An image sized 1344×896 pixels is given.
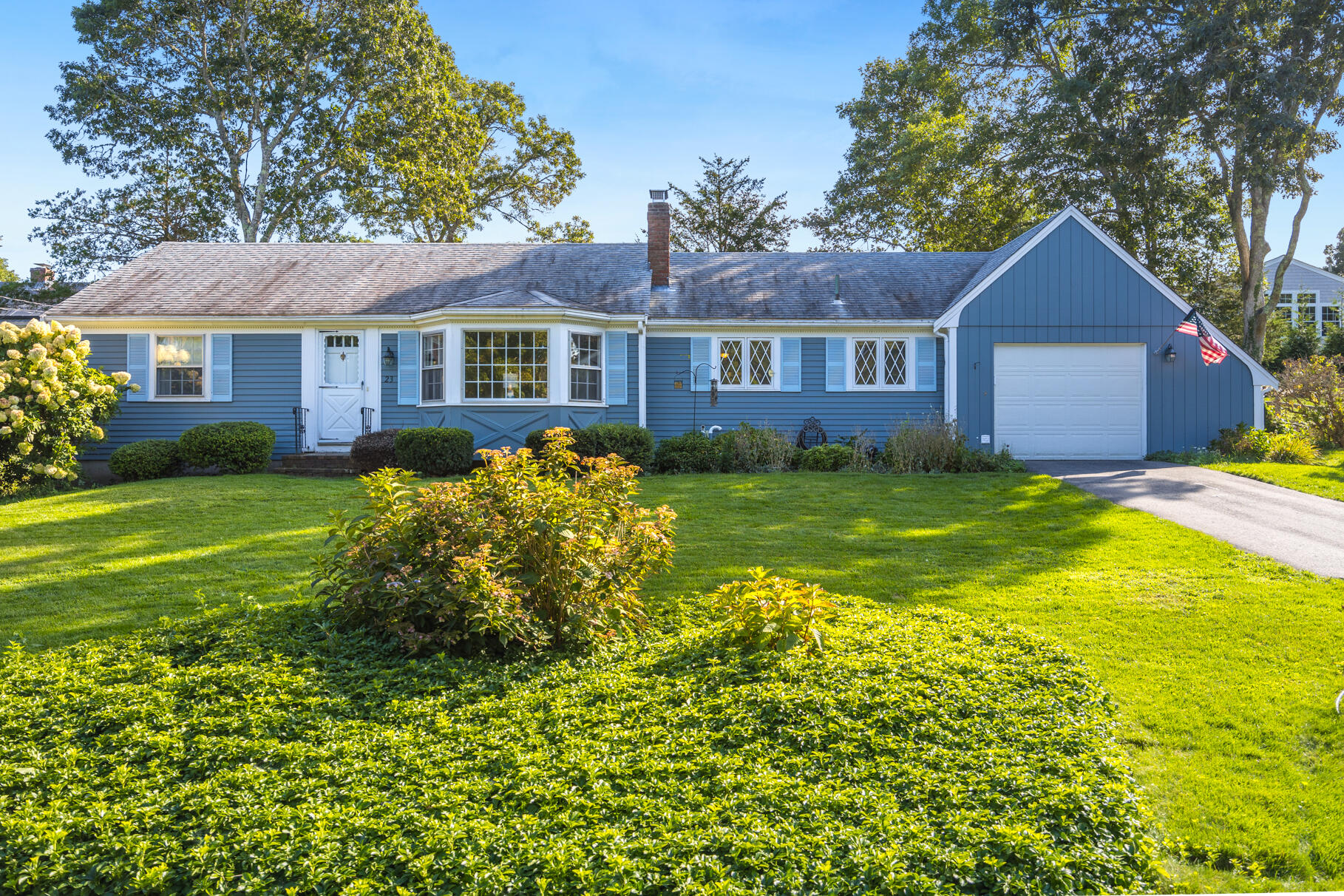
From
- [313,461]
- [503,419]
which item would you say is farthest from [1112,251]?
[313,461]

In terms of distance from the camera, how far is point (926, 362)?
51.2ft

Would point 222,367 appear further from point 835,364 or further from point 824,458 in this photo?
point 835,364

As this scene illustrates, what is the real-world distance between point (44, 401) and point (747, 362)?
11.3 metres

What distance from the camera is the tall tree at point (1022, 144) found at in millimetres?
21547

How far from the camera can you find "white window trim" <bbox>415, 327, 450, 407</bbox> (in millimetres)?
14242

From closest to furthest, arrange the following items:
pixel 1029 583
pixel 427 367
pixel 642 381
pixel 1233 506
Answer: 1. pixel 1029 583
2. pixel 1233 506
3. pixel 427 367
4. pixel 642 381

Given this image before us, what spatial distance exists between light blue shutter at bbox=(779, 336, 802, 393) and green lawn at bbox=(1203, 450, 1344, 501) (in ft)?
23.1

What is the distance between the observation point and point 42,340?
468 inches

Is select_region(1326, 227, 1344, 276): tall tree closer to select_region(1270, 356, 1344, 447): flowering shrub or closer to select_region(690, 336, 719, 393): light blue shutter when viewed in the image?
select_region(1270, 356, 1344, 447): flowering shrub

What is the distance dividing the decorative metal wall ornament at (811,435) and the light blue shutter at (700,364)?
6.51ft

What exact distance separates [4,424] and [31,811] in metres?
10.6

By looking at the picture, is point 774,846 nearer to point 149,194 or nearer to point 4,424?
point 4,424

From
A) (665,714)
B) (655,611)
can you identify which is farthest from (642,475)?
(665,714)

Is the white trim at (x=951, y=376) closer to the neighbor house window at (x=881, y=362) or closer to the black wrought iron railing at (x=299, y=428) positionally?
the neighbor house window at (x=881, y=362)
